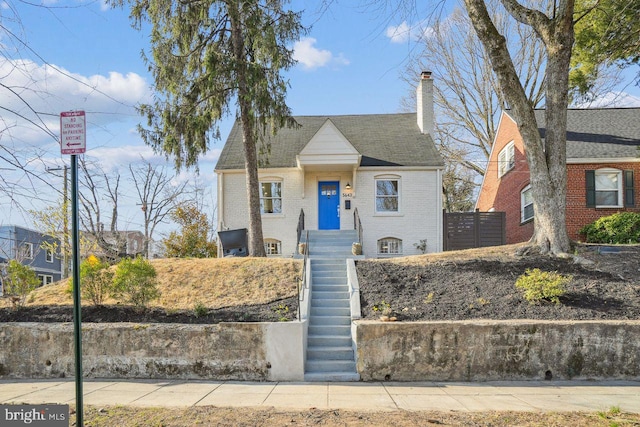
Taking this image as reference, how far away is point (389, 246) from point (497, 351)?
11292mm

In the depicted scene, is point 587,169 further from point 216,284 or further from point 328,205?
point 216,284

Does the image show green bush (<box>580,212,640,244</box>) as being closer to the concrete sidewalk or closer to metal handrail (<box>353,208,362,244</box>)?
metal handrail (<box>353,208,362,244</box>)

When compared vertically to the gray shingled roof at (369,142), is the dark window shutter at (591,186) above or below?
below

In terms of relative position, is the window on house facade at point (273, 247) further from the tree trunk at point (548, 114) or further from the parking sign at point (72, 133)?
the parking sign at point (72, 133)

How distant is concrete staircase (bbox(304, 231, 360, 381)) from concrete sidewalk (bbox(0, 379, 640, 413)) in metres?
0.59

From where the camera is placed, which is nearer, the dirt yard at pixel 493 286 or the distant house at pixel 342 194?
the dirt yard at pixel 493 286

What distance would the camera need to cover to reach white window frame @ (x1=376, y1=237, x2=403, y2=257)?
63.7 feet

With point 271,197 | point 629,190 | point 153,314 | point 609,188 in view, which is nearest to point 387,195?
point 271,197

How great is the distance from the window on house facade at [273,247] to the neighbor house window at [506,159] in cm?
1160

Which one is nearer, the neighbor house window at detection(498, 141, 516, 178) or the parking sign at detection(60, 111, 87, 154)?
the parking sign at detection(60, 111, 87, 154)

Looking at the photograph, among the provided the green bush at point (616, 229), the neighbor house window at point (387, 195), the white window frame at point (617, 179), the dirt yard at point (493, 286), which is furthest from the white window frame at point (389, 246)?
the white window frame at point (617, 179)

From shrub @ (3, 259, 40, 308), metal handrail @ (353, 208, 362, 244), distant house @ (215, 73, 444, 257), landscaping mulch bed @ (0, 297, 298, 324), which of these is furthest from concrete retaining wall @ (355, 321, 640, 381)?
distant house @ (215, 73, 444, 257)

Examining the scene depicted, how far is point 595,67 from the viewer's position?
14.8 m

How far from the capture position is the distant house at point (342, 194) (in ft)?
63.1
